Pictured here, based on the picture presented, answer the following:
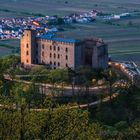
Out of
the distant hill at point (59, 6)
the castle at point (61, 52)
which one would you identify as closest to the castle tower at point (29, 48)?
the castle at point (61, 52)

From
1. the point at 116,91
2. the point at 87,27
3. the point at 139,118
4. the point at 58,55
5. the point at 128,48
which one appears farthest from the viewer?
the point at 87,27

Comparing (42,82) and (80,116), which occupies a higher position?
(80,116)

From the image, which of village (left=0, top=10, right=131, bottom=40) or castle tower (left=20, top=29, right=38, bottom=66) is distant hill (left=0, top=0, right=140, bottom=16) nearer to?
village (left=0, top=10, right=131, bottom=40)

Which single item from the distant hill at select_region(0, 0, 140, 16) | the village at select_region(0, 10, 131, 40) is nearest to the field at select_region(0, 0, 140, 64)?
the distant hill at select_region(0, 0, 140, 16)

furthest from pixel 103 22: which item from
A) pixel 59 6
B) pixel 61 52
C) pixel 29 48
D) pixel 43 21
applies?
pixel 61 52

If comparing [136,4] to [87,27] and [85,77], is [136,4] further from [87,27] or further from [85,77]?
[85,77]

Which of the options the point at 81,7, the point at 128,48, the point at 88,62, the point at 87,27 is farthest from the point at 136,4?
the point at 88,62

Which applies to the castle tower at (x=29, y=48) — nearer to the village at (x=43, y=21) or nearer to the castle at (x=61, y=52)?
Answer: the castle at (x=61, y=52)
